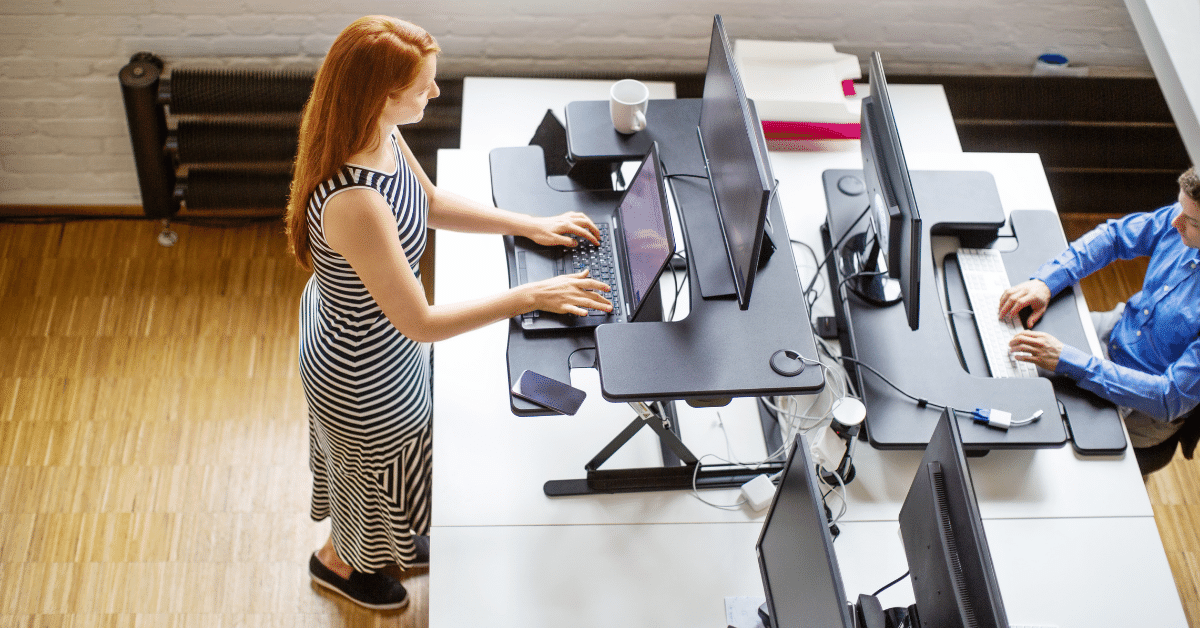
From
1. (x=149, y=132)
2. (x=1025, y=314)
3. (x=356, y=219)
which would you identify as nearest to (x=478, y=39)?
(x=149, y=132)

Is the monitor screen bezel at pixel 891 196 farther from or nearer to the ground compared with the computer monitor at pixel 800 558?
farther from the ground

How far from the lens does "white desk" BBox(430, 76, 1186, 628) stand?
169cm

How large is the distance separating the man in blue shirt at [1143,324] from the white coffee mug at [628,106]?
94 cm

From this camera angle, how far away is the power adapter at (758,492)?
5.88ft

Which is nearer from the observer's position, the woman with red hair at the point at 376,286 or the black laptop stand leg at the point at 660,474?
the woman with red hair at the point at 376,286

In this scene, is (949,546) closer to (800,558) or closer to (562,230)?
(800,558)

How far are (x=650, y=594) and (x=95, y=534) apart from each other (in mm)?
1663

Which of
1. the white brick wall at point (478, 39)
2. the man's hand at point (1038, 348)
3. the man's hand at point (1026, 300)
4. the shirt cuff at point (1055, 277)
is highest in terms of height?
the white brick wall at point (478, 39)

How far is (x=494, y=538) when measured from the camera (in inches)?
68.7

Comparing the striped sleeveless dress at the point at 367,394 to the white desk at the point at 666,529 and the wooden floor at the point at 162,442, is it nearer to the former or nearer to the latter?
the white desk at the point at 666,529

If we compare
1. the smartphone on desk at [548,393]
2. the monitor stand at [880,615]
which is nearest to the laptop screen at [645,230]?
the smartphone on desk at [548,393]

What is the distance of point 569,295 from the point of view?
1771mm

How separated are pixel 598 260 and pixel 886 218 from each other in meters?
0.60

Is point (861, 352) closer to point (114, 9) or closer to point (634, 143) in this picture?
point (634, 143)
